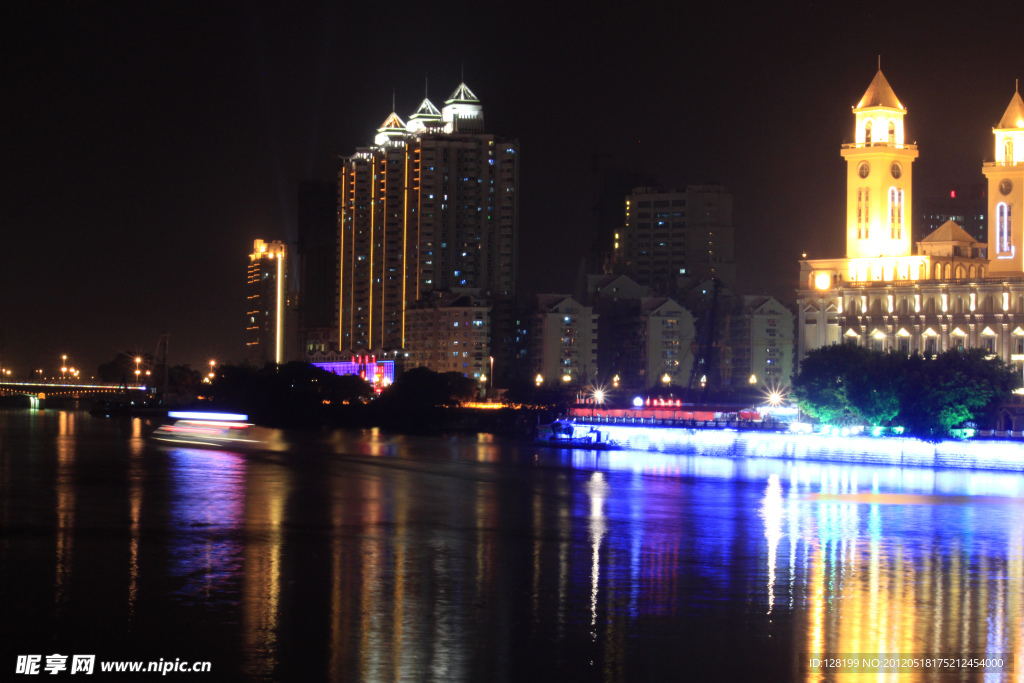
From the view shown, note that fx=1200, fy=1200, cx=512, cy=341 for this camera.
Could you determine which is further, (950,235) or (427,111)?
(427,111)

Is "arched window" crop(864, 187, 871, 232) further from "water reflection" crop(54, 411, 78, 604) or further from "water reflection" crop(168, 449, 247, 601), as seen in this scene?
"water reflection" crop(54, 411, 78, 604)

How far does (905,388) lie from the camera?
71.5m

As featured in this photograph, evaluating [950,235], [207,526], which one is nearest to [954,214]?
[950,235]

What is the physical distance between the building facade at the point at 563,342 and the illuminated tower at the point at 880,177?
56.3 metres

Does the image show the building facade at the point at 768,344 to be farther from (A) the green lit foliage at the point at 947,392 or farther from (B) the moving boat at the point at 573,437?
(A) the green lit foliage at the point at 947,392

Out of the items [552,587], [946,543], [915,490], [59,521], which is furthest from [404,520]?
[915,490]

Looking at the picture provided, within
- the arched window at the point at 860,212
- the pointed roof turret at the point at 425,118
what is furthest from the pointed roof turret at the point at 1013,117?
the pointed roof turret at the point at 425,118

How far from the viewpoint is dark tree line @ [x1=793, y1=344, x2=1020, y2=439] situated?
69.7m

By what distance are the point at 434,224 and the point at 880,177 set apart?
2810 inches

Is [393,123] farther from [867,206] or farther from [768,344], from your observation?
[867,206]

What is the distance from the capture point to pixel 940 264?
96.8 meters

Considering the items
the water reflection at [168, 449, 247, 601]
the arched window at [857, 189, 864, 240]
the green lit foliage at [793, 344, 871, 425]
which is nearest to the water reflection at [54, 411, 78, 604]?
the water reflection at [168, 449, 247, 601]

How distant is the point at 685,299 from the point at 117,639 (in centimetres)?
15439

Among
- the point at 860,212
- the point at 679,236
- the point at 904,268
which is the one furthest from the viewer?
the point at 679,236
